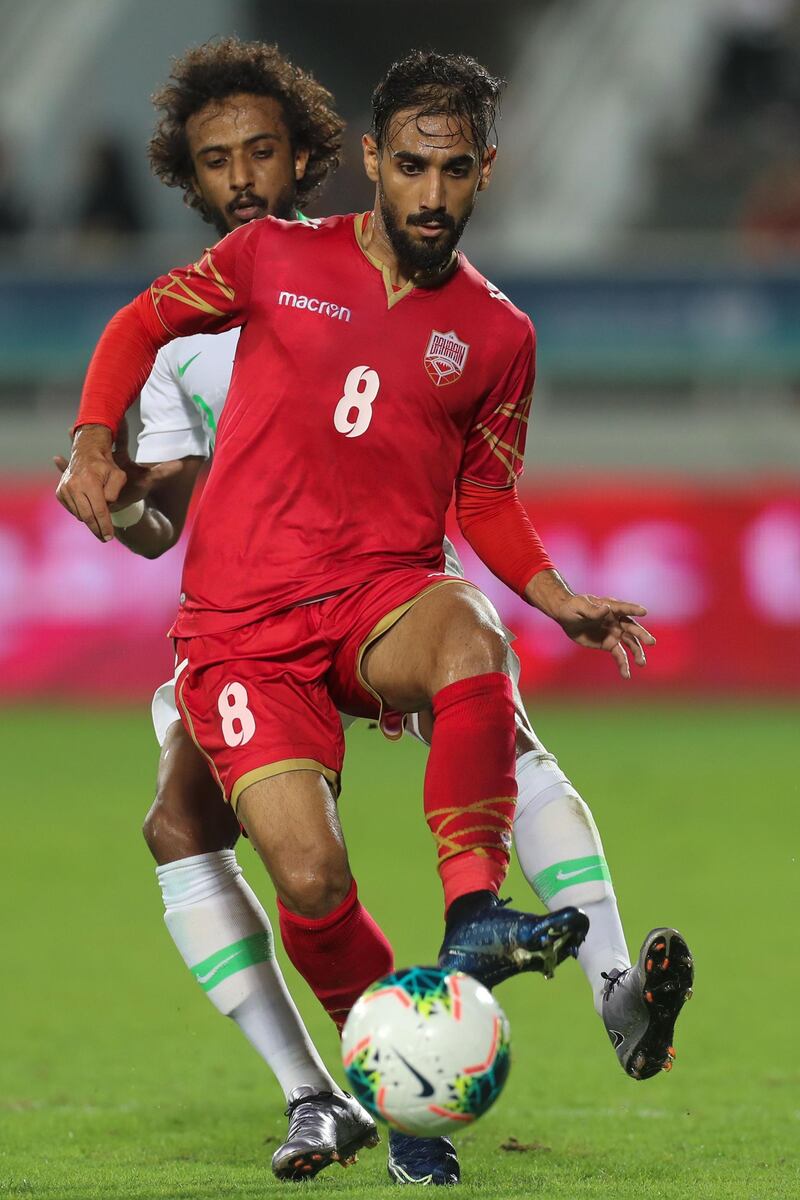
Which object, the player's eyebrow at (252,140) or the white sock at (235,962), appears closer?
the white sock at (235,962)

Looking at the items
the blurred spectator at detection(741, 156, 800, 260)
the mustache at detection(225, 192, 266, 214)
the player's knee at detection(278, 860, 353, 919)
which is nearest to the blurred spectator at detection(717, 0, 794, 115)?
the blurred spectator at detection(741, 156, 800, 260)

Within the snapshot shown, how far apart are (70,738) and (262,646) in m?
8.25

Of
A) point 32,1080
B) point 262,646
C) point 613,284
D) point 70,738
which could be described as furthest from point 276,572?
point 613,284

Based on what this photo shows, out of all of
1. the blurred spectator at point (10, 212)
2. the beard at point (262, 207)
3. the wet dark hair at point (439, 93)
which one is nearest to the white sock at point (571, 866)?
the wet dark hair at point (439, 93)

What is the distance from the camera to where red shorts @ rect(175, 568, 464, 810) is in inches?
160

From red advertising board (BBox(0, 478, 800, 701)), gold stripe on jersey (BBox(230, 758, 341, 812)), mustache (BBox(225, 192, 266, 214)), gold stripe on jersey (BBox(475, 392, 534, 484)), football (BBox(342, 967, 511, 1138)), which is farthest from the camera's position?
red advertising board (BBox(0, 478, 800, 701))

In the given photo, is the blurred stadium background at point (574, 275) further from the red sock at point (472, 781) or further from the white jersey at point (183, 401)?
the red sock at point (472, 781)

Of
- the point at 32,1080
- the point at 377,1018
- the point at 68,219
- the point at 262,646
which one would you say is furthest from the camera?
the point at 68,219

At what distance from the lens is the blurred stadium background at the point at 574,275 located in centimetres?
1274

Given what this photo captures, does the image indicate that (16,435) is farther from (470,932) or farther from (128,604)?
(470,932)

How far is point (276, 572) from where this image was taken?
4207 mm

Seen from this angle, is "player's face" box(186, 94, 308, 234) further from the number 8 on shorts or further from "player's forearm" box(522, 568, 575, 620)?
the number 8 on shorts

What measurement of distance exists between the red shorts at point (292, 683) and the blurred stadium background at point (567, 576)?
0.94m

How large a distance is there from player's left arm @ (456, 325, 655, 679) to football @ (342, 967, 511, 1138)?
3.08ft
